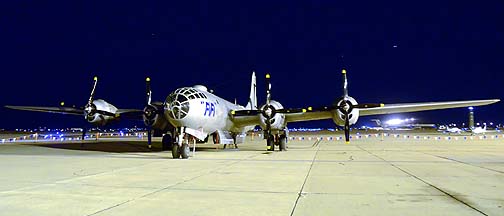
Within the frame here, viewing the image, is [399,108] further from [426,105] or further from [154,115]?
[154,115]

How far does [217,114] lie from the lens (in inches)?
883

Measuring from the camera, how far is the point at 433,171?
1237 cm

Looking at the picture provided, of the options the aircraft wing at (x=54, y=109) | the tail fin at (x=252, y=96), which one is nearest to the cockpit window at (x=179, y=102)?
the aircraft wing at (x=54, y=109)

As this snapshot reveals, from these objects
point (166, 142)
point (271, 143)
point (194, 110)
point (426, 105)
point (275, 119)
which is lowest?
point (271, 143)

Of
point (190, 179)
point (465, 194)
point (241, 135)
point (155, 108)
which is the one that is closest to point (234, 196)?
point (190, 179)

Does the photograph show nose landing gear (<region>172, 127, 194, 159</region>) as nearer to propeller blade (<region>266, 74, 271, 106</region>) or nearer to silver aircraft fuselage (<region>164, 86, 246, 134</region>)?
silver aircraft fuselage (<region>164, 86, 246, 134</region>)

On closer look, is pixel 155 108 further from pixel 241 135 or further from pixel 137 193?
pixel 137 193

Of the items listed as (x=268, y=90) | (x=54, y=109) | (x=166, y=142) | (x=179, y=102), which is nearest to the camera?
(x=179, y=102)

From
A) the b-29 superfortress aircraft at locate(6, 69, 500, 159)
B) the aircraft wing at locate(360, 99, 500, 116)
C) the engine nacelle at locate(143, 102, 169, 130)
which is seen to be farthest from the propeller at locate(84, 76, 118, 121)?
the aircraft wing at locate(360, 99, 500, 116)

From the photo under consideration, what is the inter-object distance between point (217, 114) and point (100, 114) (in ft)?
32.3

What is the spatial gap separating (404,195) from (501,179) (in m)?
4.37

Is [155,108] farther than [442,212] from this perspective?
Yes

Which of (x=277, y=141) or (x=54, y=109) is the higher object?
(x=54, y=109)

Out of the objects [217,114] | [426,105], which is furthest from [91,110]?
[426,105]
